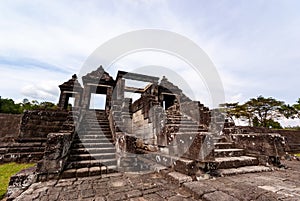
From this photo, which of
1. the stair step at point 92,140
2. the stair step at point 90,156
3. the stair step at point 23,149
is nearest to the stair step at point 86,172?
the stair step at point 90,156

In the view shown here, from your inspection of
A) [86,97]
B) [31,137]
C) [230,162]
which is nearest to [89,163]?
[230,162]

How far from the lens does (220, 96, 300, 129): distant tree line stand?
2314 cm

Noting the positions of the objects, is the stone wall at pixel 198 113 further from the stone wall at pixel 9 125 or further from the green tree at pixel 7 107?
the green tree at pixel 7 107

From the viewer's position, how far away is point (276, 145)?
161 inches

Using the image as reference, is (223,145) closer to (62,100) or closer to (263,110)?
(62,100)

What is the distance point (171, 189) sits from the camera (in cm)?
271

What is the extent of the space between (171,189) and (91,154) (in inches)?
120

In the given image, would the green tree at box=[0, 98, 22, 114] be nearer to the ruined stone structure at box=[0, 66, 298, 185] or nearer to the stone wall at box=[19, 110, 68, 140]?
the ruined stone structure at box=[0, 66, 298, 185]

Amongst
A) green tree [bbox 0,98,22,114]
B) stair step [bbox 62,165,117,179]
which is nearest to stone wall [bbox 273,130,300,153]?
stair step [bbox 62,165,117,179]

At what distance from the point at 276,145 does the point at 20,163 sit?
9713mm

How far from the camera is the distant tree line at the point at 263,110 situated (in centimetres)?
2314

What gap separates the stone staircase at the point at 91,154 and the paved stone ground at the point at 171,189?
1.65 feet

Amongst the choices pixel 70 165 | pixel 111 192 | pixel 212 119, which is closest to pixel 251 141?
pixel 212 119

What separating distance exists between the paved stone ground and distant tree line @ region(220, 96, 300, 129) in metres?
21.1
